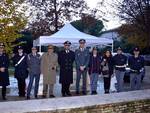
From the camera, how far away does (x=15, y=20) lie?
88.9 feet

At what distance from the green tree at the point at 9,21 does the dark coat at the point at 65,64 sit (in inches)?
495

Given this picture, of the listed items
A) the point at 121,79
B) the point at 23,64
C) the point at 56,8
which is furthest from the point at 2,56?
the point at 56,8

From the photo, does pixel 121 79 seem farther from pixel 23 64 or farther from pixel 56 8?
pixel 56 8

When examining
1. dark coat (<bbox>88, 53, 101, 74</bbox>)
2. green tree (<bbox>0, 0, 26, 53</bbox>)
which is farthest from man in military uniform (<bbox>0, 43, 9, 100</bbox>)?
green tree (<bbox>0, 0, 26, 53</bbox>)

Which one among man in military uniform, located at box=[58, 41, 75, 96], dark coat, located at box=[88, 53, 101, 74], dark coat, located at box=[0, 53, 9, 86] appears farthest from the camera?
dark coat, located at box=[88, 53, 101, 74]

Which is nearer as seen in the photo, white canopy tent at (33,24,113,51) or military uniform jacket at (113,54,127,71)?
military uniform jacket at (113,54,127,71)

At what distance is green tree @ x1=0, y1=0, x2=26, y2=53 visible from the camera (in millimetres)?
26016

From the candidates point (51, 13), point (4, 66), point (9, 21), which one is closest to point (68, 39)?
point (9, 21)

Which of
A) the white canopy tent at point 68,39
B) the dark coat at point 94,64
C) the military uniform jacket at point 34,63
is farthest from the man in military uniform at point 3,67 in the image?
the white canopy tent at point 68,39

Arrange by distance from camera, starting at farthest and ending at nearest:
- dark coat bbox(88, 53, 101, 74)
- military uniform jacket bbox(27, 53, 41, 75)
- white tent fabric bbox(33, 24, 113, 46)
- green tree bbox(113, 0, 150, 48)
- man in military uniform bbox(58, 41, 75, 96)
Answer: green tree bbox(113, 0, 150, 48), white tent fabric bbox(33, 24, 113, 46), dark coat bbox(88, 53, 101, 74), man in military uniform bbox(58, 41, 75, 96), military uniform jacket bbox(27, 53, 41, 75)

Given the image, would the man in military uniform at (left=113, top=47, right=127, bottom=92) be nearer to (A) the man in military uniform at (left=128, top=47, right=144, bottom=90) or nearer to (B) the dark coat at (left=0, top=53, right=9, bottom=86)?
(A) the man in military uniform at (left=128, top=47, right=144, bottom=90)

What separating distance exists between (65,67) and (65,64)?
0.10m

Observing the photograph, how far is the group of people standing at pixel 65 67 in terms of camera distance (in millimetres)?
12977

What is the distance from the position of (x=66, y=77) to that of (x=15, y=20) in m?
14.6
